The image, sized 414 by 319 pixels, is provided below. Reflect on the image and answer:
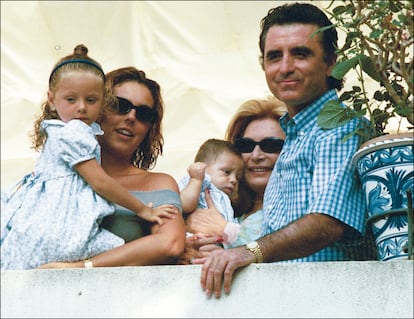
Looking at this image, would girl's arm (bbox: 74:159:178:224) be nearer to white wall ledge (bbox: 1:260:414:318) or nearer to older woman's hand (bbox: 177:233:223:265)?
older woman's hand (bbox: 177:233:223:265)

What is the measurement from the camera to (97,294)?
11.7 feet

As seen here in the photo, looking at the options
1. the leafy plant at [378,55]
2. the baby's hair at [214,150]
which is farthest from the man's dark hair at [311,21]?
the baby's hair at [214,150]

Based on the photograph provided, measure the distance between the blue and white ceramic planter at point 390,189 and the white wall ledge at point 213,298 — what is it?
200mm

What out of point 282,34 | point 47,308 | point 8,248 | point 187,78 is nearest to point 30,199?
point 8,248

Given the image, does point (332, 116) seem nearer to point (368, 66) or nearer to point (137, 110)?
point (368, 66)

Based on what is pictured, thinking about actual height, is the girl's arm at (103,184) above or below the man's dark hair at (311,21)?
below

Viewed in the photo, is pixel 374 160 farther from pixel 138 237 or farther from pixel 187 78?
pixel 187 78

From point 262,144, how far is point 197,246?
0.74 meters

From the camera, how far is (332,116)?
3918mm

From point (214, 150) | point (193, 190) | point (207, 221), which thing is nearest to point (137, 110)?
point (193, 190)

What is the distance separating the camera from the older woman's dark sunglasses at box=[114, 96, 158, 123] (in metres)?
4.52

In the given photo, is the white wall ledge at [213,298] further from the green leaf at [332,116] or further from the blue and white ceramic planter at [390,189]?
the green leaf at [332,116]

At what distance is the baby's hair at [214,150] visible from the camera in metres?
5.03

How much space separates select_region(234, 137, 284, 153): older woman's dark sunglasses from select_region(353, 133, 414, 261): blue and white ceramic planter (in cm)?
131
